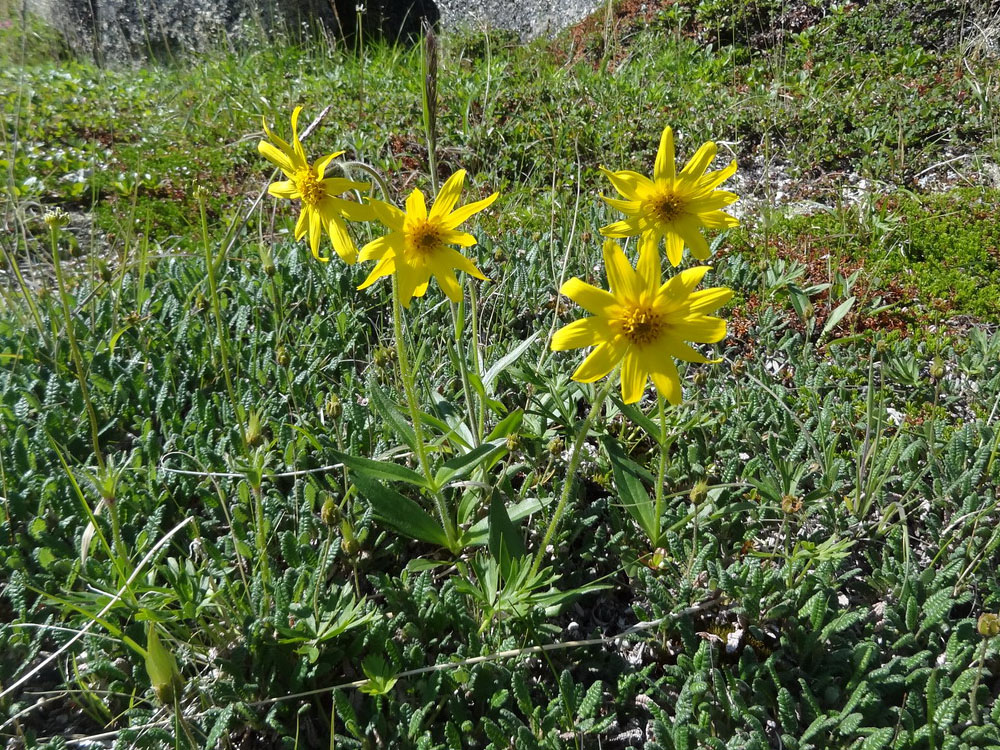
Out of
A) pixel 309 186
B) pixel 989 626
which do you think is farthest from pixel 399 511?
pixel 989 626

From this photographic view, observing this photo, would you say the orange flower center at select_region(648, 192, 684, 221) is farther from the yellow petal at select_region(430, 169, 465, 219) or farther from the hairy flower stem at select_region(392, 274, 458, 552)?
the hairy flower stem at select_region(392, 274, 458, 552)

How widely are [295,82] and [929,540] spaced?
5632 mm

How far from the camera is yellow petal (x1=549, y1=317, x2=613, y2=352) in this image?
1308 mm

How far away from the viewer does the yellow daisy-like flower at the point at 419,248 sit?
1482 mm

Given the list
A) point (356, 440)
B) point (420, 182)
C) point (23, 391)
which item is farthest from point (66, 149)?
point (356, 440)

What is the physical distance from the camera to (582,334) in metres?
1.34

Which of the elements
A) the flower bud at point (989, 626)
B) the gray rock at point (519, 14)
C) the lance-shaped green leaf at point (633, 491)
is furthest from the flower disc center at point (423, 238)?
the gray rock at point (519, 14)

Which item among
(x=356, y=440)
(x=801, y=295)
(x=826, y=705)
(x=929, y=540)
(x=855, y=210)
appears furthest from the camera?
(x=855, y=210)

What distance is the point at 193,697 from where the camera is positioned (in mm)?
1628

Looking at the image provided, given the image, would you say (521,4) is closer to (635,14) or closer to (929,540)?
(635,14)

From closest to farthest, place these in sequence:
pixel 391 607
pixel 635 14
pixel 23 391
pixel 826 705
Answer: pixel 826 705 → pixel 391 607 → pixel 23 391 → pixel 635 14

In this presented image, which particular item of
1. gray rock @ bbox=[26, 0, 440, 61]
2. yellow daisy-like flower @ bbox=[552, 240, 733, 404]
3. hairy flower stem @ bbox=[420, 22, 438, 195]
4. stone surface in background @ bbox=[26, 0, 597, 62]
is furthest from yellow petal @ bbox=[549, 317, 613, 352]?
gray rock @ bbox=[26, 0, 440, 61]

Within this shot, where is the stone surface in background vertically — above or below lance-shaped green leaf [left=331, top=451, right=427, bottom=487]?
above

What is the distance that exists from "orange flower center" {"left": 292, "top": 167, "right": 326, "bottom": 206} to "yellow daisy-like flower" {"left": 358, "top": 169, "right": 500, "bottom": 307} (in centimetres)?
25
